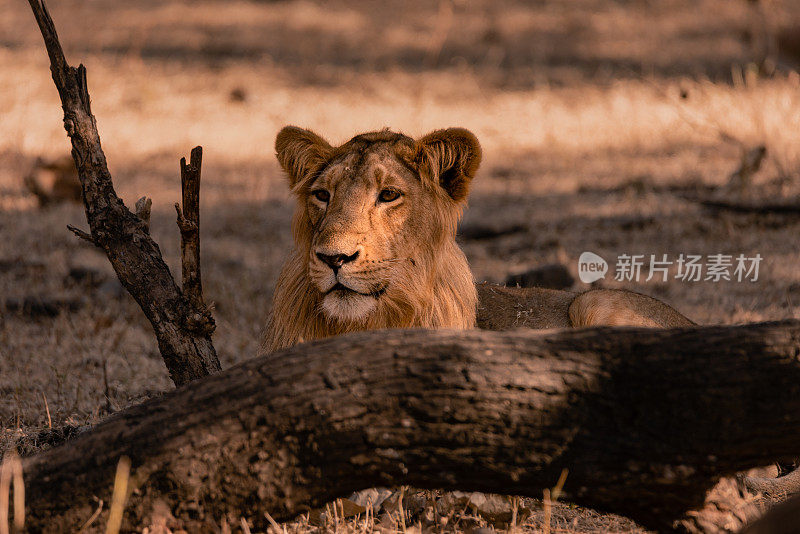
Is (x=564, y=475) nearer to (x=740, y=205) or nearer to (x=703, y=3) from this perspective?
(x=740, y=205)

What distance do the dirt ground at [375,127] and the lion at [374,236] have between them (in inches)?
50.8

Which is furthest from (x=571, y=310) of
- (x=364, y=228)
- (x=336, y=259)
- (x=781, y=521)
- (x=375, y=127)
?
(x=375, y=127)

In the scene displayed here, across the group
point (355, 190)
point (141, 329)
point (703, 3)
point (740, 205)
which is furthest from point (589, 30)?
point (355, 190)

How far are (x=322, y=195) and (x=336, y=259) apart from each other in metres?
0.51

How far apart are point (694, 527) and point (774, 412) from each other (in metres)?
0.47

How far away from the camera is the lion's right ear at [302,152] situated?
14.8 ft

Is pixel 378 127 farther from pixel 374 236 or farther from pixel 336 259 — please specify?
pixel 336 259

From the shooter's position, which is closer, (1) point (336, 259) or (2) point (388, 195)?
(1) point (336, 259)

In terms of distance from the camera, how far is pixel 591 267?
838 cm

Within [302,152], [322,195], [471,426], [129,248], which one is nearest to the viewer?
[471,426]

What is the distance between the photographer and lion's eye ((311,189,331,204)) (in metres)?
4.40

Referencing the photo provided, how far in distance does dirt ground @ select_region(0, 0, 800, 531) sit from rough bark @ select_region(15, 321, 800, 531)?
1095 mm

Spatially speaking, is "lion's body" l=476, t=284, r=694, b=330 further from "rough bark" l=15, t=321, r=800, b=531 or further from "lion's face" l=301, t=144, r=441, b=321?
"rough bark" l=15, t=321, r=800, b=531

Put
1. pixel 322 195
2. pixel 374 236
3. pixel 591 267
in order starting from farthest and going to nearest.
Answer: pixel 591 267
pixel 322 195
pixel 374 236
